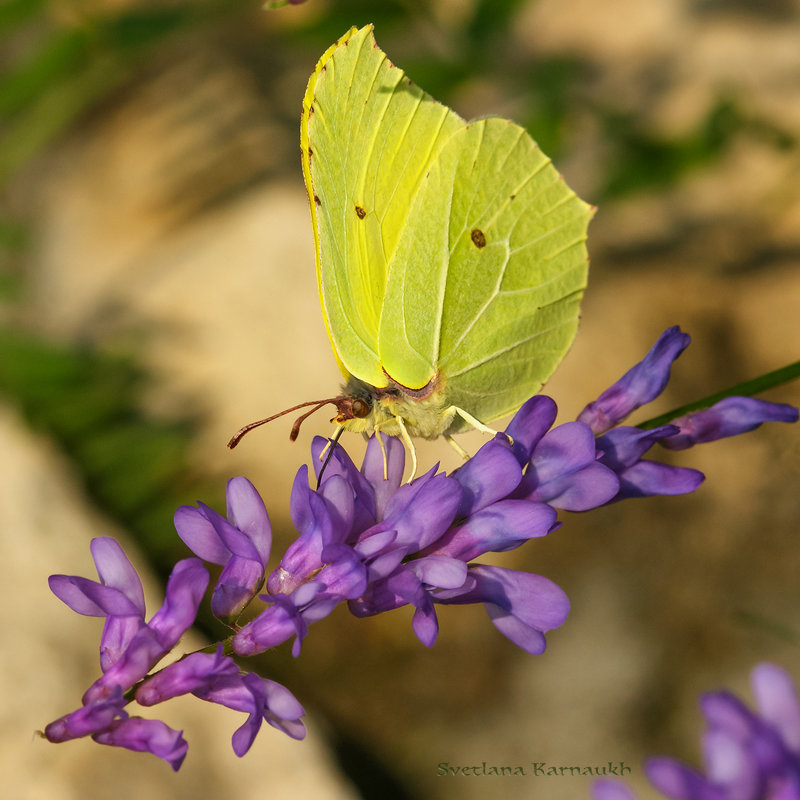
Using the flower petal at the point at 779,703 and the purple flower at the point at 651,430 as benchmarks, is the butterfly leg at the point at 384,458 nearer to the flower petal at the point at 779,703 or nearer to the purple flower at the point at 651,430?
the purple flower at the point at 651,430

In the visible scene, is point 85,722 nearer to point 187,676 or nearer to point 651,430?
point 187,676

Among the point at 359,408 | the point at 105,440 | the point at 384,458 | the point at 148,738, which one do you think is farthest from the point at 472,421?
the point at 105,440

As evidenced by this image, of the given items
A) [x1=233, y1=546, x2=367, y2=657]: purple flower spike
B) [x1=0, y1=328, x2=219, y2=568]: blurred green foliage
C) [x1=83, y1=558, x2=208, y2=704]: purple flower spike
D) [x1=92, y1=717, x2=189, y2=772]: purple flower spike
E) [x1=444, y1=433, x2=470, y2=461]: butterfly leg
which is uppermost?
[x1=83, y1=558, x2=208, y2=704]: purple flower spike

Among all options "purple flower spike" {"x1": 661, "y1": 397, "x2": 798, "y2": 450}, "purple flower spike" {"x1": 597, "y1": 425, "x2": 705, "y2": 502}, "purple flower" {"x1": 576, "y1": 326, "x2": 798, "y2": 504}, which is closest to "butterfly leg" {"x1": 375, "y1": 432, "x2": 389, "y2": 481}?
"purple flower" {"x1": 576, "y1": 326, "x2": 798, "y2": 504}

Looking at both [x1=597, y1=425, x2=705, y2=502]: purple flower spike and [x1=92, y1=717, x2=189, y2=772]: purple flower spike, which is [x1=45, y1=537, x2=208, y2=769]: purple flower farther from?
[x1=597, y1=425, x2=705, y2=502]: purple flower spike

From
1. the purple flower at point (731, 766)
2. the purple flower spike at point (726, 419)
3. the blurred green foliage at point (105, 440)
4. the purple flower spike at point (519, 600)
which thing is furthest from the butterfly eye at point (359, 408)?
the blurred green foliage at point (105, 440)

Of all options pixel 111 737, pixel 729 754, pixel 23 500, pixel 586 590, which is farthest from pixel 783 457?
pixel 23 500

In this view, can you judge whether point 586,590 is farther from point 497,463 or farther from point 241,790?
point 497,463
